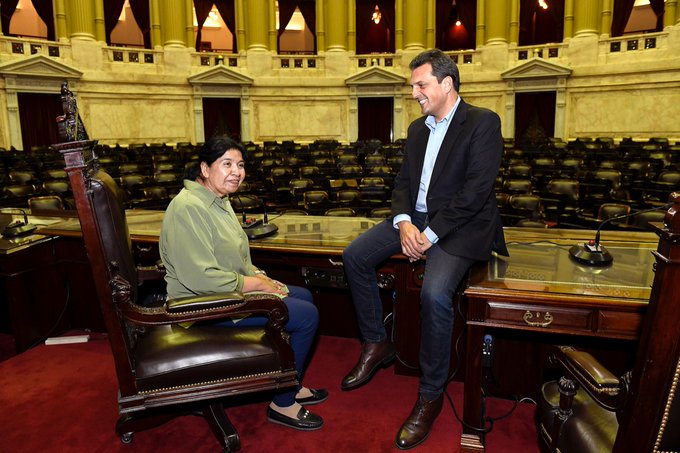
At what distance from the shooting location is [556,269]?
2338mm

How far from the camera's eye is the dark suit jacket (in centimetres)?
240

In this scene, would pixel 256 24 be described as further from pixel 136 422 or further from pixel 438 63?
pixel 136 422

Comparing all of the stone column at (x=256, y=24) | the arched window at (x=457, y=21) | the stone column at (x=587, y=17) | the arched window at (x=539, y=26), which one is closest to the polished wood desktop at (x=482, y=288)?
the stone column at (x=256, y=24)

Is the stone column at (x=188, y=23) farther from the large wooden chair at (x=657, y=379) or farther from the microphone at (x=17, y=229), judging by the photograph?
the large wooden chair at (x=657, y=379)

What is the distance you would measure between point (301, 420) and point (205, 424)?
0.49m

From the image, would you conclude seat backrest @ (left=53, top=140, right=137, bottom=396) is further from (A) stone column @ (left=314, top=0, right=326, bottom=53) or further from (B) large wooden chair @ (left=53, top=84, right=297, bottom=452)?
(A) stone column @ (left=314, top=0, right=326, bottom=53)

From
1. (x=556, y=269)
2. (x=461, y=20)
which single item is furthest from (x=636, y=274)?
(x=461, y=20)

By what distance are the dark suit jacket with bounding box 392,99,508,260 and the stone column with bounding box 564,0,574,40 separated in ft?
54.0

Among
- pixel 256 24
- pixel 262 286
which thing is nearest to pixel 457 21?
pixel 256 24

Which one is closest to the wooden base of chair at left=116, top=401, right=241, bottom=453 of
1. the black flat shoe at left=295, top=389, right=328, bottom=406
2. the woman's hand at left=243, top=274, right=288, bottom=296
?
the black flat shoe at left=295, top=389, right=328, bottom=406

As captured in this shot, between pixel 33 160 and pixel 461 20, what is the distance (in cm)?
1606

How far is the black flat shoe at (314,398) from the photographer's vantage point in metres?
2.72

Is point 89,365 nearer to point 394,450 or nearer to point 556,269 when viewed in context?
point 394,450

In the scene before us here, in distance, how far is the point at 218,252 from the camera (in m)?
2.30
